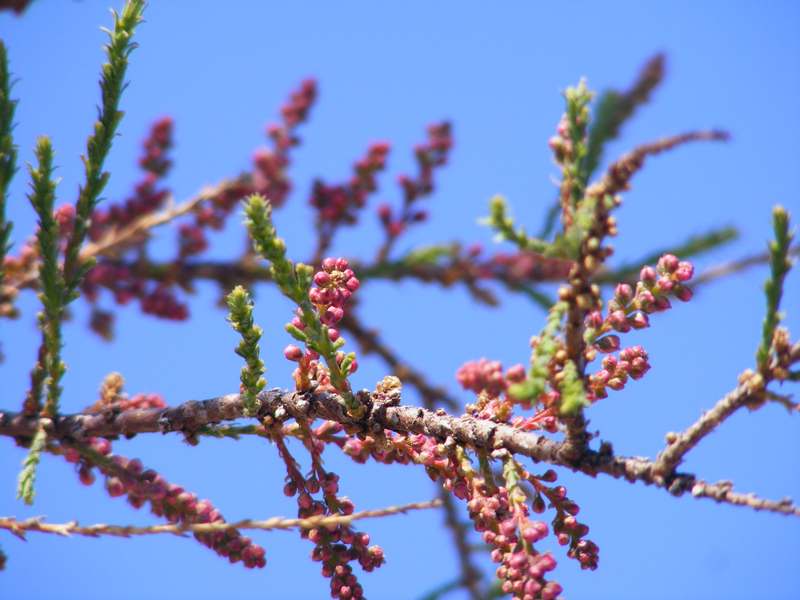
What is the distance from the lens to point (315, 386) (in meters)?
1.89

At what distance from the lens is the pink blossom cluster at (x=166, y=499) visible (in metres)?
2.00

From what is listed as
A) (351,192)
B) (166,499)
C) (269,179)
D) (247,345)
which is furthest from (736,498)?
(269,179)

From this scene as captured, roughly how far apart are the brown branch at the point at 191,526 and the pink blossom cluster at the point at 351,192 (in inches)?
102

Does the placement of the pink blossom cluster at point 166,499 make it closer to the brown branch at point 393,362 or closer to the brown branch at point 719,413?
the brown branch at point 719,413

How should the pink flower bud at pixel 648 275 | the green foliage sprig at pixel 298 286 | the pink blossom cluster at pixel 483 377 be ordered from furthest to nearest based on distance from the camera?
the pink blossom cluster at pixel 483 377 → the pink flower bud at pixel 648 275 → the green foliage sprig at pixel 298 286

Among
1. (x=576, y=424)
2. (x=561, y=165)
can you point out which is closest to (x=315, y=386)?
(x=576, y=424)

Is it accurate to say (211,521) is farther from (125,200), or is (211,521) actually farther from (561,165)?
(125,200)

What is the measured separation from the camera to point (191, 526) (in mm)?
1739

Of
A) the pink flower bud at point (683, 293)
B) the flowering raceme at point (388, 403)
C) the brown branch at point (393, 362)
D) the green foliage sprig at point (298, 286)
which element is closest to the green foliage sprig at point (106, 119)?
the flowering raceme at point (388, 403)

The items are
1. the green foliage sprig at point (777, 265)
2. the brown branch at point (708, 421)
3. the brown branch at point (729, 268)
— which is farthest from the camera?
the brown branch at point (729, 268)

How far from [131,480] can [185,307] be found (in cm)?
219

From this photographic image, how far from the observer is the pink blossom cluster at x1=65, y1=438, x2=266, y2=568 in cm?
200

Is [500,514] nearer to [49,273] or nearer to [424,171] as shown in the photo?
[49,273]

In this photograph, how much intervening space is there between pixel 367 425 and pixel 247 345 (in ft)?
1.01
